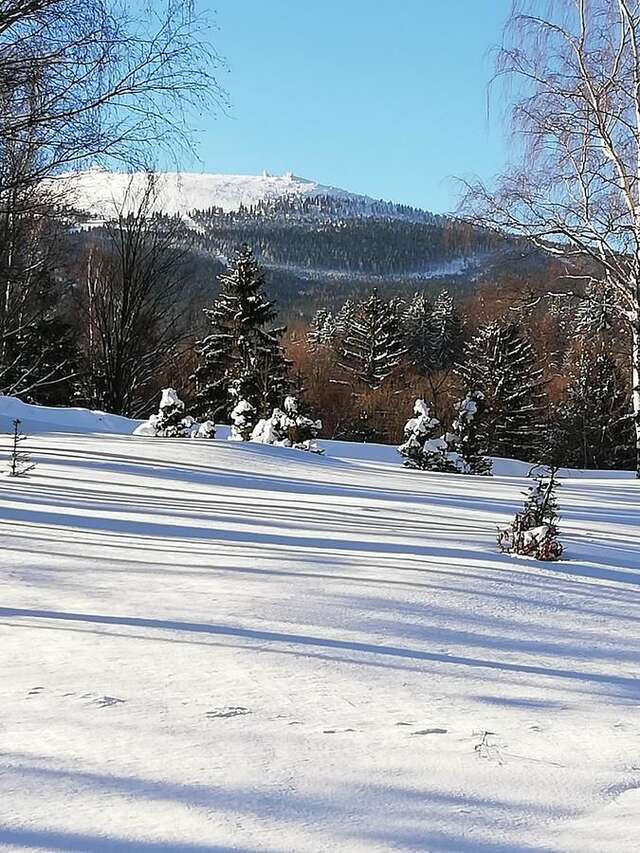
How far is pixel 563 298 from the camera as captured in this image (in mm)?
12977

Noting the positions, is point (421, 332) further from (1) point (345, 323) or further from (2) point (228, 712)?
(2) point (228, 712)

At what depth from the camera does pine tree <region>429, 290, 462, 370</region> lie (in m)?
53.8

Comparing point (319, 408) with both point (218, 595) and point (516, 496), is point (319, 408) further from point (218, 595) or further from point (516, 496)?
point (218, 595)

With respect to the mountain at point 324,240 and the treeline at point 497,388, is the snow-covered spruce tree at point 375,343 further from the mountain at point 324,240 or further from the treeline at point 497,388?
the mountain at point 324,240

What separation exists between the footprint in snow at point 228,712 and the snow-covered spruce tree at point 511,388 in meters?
31.0

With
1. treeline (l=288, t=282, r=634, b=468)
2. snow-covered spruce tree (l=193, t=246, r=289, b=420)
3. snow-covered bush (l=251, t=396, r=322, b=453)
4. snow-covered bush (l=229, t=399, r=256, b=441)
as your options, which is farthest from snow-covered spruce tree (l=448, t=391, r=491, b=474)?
snow-covered spruce tree (l=193, t=246, r=289, b=420)

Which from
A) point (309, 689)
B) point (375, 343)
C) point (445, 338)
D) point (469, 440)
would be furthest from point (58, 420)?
point (445, 338)

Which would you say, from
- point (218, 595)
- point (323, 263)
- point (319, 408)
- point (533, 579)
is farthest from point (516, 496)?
point (323, 263)

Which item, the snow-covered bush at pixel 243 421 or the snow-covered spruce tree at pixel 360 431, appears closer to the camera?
the snow-covered bush at pixel 243 421

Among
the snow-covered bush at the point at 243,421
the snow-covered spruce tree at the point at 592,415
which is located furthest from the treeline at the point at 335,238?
the snow-covered bush at the point at 243,421

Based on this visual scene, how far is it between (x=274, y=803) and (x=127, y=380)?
64.6 feet

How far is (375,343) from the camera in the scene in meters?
45.3

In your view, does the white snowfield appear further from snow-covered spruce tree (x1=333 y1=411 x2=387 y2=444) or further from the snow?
snow-covered spruce tree (x1=333 y1=411 x2=387 y2=444)

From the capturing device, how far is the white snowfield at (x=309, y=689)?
1.75 metres
